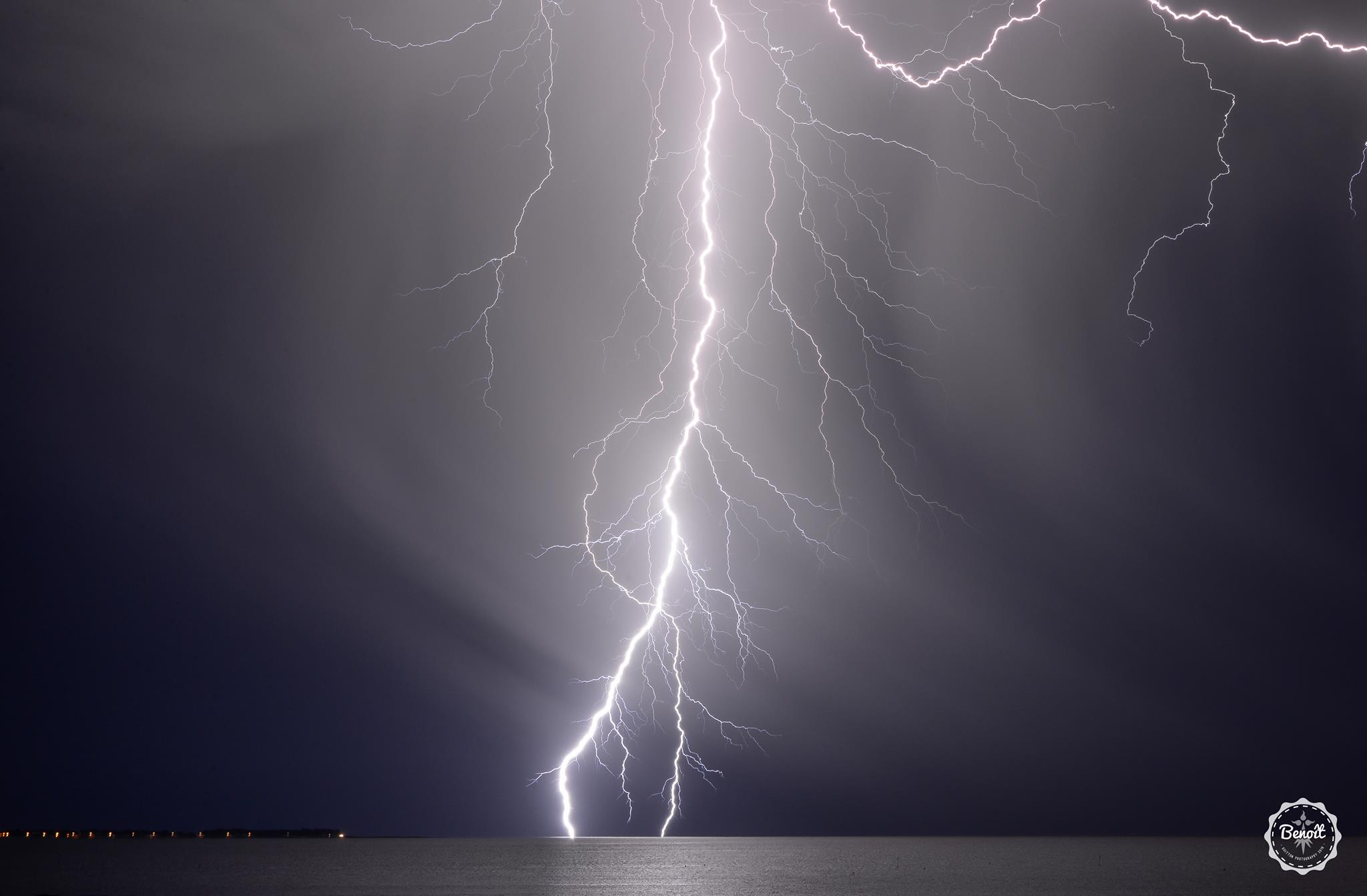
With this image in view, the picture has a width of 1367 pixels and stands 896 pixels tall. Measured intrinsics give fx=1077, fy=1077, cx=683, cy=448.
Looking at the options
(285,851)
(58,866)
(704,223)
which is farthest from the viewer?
(285,851)

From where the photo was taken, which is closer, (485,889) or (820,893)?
(820,893)

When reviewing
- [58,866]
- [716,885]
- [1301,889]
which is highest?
[1301,889]

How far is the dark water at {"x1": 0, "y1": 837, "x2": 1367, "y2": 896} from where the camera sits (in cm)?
2512

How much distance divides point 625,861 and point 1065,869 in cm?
2038

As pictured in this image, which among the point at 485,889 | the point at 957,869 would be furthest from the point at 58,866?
the point at 957,869

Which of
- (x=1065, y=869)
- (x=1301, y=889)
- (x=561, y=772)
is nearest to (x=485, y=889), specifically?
(x=561, y=772)

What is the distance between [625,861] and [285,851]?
22616mm

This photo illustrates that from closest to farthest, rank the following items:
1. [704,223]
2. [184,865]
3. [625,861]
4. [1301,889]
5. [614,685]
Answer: [704,223] → [1301,889] → [614,685] → [184,865] → [625,861]

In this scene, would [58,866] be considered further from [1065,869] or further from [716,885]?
[1065,869]

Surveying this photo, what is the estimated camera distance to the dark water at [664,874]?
25125mm

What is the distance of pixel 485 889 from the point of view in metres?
25.3

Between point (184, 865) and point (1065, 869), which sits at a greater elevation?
point (1065, 869)

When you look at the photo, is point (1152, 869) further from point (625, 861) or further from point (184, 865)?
point (184, 865)

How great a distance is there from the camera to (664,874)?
3556 centimetres
